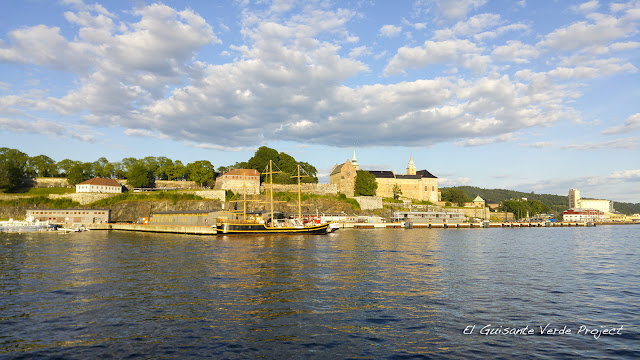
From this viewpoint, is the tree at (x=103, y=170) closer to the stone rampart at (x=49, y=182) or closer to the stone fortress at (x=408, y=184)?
the stone rampart at (x=49, y=182)

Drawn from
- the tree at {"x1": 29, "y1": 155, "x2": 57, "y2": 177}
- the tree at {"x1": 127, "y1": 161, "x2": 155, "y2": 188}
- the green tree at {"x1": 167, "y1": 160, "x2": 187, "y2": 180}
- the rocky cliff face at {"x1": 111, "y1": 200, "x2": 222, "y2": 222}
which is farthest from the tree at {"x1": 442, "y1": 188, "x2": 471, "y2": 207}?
the tree at {"x1": 29, "y1": 155, "x2": 57, "y2": 177}

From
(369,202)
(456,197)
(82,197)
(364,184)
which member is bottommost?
(369,202)

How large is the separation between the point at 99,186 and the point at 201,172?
29.0 m

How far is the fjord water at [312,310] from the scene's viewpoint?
12.7 m

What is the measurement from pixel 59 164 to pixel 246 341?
141m

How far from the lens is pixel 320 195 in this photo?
120m

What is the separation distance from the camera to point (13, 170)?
107125 millimetres

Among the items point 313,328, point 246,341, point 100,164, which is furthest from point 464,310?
point 100,164

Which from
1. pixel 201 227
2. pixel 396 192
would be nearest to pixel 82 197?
pixel 201 227

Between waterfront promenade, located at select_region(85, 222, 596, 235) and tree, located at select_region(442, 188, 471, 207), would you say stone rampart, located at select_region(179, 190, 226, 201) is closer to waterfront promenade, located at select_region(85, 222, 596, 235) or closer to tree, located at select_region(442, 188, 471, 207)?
waterfront promenade, located at select_region(85, 222, 596, 235)

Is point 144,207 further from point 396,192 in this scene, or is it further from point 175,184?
point 396,192

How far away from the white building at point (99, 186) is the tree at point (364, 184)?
76.5 meters

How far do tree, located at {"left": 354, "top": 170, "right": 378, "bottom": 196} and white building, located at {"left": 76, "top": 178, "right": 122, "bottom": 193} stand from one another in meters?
76.5

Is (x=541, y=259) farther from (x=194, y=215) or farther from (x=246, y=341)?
(x=194, y=215)
